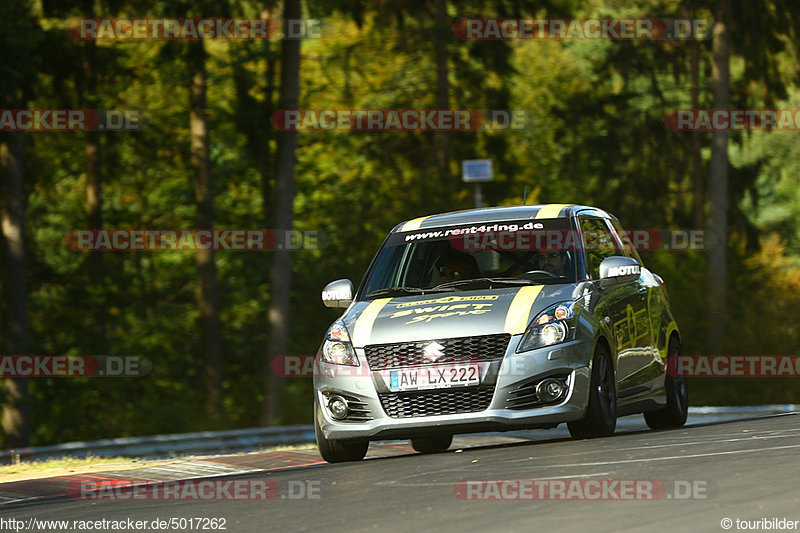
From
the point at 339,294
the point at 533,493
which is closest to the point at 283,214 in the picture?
the point at 339,294

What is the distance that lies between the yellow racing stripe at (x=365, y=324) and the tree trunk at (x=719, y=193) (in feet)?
64.5

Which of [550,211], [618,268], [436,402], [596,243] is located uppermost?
[550,211]

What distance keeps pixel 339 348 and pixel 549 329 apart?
167cm

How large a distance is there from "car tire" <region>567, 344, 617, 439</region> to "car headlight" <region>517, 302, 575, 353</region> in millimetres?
424

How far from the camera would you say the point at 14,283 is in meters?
29.1

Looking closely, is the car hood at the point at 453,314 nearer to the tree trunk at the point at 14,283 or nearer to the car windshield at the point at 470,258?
the car windshield at the point at 470,258

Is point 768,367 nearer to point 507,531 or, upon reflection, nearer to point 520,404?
point 520,404

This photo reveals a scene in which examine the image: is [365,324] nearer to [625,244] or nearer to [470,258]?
[470,258]

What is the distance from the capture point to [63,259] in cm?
3725

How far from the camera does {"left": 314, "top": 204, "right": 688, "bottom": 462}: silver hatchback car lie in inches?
425

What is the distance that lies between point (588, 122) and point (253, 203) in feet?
33.4

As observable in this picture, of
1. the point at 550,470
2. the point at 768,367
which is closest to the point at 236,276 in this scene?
the point at 768,367

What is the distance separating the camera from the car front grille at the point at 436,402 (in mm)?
10781

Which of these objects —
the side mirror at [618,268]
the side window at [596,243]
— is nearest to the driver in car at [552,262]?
the side window at [596,243]
